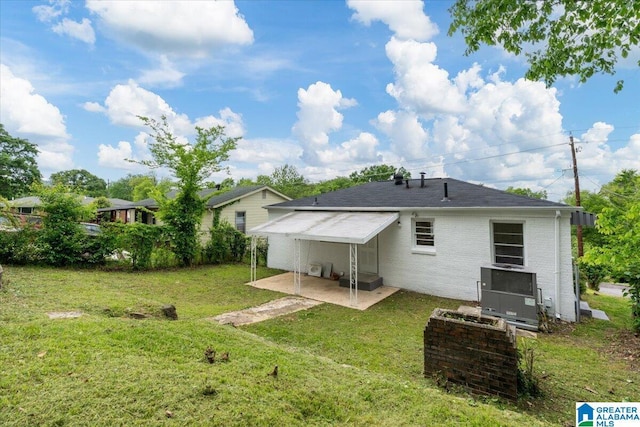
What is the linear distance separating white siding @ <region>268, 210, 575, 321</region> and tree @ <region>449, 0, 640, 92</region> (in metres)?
4.33

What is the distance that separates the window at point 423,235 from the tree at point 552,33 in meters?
5.96

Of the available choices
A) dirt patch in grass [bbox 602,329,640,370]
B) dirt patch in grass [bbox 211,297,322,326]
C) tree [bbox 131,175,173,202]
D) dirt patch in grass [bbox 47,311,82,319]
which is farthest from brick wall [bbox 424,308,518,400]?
tree [bbox 131,175,173,202]

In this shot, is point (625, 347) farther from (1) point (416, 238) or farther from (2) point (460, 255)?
(1) point (416, 238)

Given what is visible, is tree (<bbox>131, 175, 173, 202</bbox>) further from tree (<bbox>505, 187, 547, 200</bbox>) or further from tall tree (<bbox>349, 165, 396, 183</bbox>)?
tree (<bbox>505, 187, 547, 200</bbox>)

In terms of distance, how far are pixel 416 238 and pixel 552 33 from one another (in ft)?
23.4

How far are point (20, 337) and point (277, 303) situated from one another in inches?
246

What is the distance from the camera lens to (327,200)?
14586 millimetres

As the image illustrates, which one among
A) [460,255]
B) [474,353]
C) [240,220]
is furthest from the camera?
[240,220]

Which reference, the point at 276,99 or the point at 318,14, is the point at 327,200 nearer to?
the point at 318,14

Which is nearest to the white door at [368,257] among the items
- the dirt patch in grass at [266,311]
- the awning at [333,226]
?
the awning at [333,226]

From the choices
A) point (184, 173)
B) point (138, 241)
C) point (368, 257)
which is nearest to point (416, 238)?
point (368, 257)

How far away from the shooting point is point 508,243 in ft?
31.6

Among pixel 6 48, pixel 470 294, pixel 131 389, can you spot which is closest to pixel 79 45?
pixel 6 48

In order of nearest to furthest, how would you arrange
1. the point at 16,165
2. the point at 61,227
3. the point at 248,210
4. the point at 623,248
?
the point at 623,248 < the point at 61,227 < the point at 248,210 < the point at 16,165
